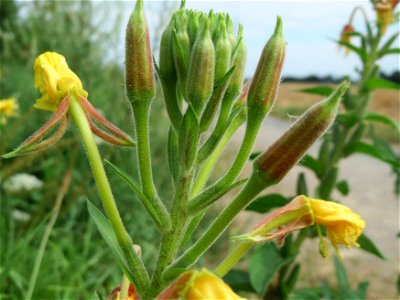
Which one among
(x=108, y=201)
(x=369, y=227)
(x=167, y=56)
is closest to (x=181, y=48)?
(x=167, y=56)

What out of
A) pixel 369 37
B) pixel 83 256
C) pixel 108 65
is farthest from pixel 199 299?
pixel 108 65

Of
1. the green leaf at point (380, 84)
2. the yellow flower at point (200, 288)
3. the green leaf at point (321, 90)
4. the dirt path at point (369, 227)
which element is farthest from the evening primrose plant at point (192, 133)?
the dirt path at point (369, 227)

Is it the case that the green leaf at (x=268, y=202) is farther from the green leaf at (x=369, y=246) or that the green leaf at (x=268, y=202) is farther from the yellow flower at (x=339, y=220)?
the yellow flower at (x=339, y=220)

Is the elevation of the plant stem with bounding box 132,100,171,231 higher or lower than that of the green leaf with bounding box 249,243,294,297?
higher

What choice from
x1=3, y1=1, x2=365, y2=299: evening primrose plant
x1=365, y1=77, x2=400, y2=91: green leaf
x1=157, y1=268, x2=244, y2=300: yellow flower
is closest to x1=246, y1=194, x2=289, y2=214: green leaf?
x1=365, y1=77, x2=400, y2=91: green leaf

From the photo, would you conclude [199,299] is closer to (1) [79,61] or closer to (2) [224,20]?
(2) [224,20]

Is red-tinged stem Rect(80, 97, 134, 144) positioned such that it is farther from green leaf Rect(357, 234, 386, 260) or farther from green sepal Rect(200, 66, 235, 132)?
green leaf Rect(357, 234, 386, 260)

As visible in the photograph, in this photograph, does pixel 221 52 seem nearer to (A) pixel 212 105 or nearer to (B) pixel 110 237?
(A) pixel 212 105
